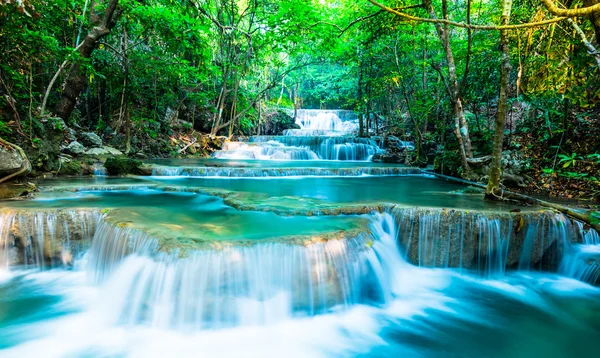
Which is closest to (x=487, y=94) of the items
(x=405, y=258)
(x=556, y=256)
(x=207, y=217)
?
(x=556, y=256)

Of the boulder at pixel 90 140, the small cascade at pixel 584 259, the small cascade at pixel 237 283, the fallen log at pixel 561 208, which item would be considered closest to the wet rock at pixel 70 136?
the boulder at pixel 90 140

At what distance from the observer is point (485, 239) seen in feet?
15.8

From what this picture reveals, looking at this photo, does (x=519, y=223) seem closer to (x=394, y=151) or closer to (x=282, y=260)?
(x=282, y=260)

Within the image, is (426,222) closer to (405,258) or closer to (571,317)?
(405,258)

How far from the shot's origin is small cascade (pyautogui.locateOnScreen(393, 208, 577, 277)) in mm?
4801

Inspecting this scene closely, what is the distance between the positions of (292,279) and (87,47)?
946cm

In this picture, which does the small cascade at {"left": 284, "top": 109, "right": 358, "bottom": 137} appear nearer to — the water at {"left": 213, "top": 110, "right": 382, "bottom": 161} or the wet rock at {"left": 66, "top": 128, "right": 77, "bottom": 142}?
the water at {"left": 213, "top": 110, "right": 382, "bottom": 161}

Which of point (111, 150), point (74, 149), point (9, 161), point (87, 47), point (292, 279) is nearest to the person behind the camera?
point (292, 279)

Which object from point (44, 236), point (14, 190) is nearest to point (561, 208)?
point (44, 236)

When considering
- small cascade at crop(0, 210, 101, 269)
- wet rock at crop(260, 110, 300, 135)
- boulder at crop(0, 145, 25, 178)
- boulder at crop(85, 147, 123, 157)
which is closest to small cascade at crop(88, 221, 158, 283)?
small cascade at crop(0, 210, 101, 269)

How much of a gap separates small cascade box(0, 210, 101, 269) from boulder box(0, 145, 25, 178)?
52.8 inches

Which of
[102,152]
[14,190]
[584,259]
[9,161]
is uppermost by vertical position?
[102,152]

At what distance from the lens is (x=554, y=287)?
4.69 m

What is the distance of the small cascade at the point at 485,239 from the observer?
4.80 m
